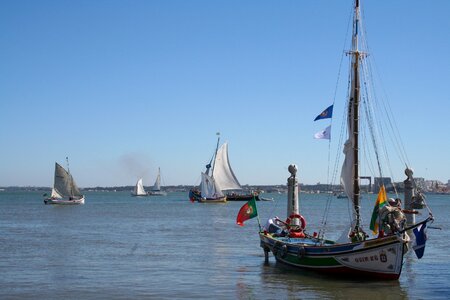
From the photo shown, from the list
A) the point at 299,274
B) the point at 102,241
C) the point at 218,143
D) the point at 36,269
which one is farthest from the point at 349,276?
the point at 218,143

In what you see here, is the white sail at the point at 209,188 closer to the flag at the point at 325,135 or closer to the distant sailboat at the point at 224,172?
the distant sailboat at the point at 224,172

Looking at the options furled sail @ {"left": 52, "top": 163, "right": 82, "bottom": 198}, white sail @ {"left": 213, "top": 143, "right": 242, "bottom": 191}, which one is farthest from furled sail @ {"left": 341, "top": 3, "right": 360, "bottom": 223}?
white sail @ {"left": 213, "top": 143, "right": 242, "bottom": 191}

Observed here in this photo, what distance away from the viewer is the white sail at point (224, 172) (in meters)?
130

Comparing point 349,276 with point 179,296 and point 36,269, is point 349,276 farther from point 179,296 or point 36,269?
point 36,269

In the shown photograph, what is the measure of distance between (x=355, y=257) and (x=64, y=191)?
101 metres

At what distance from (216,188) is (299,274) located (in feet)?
356

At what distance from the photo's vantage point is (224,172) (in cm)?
13188

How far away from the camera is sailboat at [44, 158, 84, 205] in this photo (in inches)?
4594

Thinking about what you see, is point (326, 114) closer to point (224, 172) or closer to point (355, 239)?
point (355, 239)

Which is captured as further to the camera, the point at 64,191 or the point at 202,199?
the point at 202,199

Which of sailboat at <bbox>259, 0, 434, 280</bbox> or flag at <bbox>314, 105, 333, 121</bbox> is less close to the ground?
flag at <bbox>314, 105, 333, 121</bbox>

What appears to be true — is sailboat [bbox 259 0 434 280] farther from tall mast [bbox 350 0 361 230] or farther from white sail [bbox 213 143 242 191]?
white sail [bbox 213 143 242 191]

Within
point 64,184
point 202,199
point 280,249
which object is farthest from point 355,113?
point 202,199

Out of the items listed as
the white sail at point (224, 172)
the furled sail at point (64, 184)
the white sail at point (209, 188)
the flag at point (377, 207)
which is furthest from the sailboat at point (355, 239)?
the white sail at point (209, 188)
